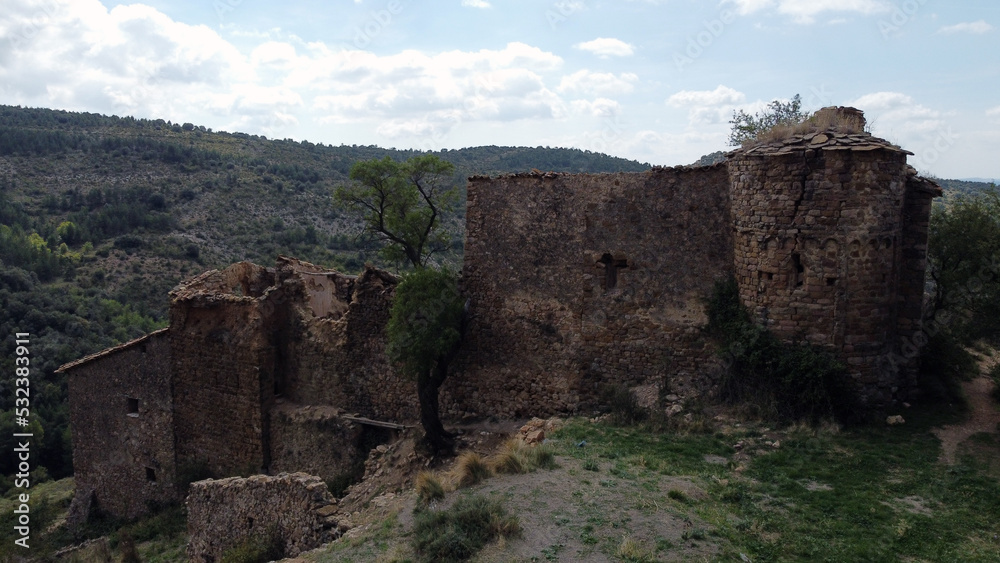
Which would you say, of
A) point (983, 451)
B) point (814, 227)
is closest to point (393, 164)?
point (814, 227)

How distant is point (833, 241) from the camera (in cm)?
1007

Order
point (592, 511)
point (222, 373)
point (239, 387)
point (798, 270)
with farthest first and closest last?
1. point (222, 373)
2. point (239, 387)
3. point (798, 270)
4. point (592, 511)

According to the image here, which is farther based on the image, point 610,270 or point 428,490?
point 610,270

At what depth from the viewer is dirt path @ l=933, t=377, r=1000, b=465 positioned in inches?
375

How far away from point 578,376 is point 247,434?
735 centimetres

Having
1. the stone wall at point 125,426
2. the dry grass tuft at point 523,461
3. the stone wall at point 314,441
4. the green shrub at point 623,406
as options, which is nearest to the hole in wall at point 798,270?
the green shrub at point 623,406

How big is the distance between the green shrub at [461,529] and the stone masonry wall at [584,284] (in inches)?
181

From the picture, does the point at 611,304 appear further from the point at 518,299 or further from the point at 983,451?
the point at 983,451

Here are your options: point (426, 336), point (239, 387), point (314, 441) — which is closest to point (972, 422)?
point (426, 336)

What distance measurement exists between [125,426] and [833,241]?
1557 centimetres

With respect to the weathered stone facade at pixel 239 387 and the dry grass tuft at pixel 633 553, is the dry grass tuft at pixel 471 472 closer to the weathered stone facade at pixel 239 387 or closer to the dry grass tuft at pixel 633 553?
the dry grass tuft at pixel 633 553

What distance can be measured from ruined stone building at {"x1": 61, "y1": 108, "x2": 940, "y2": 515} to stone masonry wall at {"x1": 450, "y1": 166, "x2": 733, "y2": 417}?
0.09 feet

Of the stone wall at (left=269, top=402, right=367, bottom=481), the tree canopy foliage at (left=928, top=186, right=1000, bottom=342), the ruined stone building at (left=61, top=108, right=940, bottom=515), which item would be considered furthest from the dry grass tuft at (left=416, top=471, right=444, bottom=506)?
the tree canopy foliage at (left=928, top=186, right=1000, bottom=342)

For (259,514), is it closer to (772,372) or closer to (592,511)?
(592,511)
